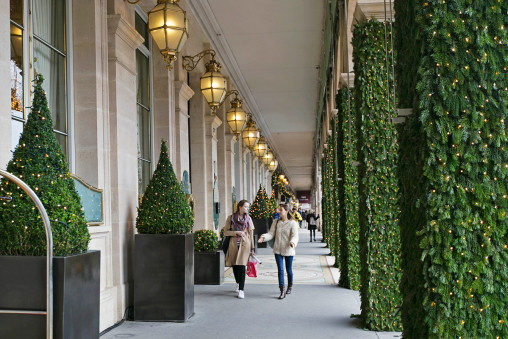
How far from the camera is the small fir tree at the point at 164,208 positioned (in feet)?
22.8

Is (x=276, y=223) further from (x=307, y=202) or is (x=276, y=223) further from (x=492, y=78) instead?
(x=307, y=202)

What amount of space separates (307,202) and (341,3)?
7839 centimetres

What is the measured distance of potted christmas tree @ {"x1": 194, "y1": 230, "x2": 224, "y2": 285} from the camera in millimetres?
10234

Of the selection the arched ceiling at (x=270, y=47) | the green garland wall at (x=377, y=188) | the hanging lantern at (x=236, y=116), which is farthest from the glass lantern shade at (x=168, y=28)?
the hanging lantern at (x=236, y=116)

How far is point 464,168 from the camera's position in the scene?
9.80 ft

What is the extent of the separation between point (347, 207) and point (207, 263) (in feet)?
10.4

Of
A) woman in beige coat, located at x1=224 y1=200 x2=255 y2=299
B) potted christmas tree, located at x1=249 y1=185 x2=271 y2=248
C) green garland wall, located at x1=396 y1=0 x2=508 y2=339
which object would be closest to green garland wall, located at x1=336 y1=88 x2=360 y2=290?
woman in beige coat, located at x1=224 y1=200 x2=255 y2=299

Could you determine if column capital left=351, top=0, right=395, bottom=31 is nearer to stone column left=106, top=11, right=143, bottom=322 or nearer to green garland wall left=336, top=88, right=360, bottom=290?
green garland wall left=336, top=88, right=360, bottom=290

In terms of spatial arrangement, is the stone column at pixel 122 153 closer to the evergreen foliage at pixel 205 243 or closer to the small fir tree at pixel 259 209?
the evergreen foliage at pixel 205 243

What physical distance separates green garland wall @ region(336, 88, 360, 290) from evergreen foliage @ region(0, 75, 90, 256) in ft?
19.5

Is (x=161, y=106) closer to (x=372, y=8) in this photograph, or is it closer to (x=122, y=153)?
(x=122, y=153)

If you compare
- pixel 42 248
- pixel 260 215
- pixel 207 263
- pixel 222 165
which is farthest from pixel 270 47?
pixel 42 248

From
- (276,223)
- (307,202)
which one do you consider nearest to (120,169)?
(276,223)

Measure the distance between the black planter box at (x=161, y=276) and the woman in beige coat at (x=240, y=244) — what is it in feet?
6.68
